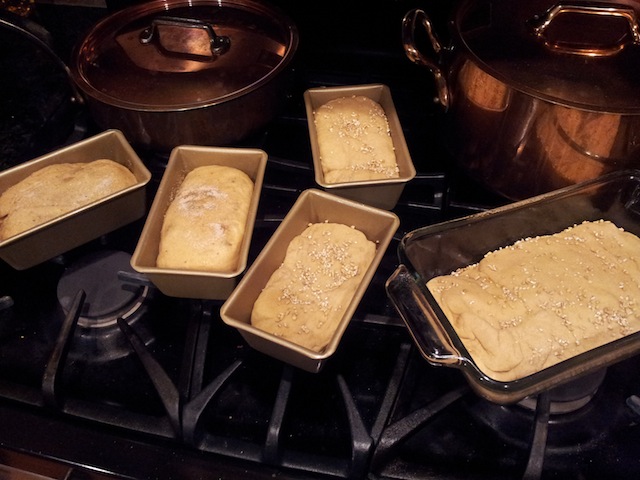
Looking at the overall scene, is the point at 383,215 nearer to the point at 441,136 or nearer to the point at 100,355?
the point at 441,136

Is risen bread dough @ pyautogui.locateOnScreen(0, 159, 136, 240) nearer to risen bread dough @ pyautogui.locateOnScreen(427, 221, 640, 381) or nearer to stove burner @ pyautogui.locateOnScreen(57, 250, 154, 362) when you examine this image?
stove burner @ pyautogui.locateOnScreen(57, 250, 154, 362)

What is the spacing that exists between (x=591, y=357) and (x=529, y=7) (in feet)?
1.80

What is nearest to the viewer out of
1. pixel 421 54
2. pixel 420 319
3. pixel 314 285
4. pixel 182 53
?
pixel 420 319

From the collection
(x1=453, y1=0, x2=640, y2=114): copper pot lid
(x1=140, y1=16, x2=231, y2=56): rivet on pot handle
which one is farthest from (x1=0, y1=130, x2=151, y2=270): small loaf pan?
(x1=453, y1=0, x2=640, y2=114): copper pot lid

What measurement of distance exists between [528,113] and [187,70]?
21.2 inches

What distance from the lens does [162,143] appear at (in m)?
0.87

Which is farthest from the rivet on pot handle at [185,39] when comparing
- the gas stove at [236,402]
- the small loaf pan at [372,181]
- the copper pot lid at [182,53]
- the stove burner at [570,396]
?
the stove burner at [570,396]

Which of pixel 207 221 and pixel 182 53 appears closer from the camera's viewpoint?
pixel 207 221

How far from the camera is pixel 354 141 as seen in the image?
876 millimetres

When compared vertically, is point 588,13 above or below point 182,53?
above

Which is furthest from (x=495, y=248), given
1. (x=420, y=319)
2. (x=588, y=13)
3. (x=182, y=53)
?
(x=182, y=53)

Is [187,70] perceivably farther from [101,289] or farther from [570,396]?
[570,396]

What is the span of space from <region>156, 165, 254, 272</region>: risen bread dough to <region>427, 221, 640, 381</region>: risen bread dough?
0.91 feet

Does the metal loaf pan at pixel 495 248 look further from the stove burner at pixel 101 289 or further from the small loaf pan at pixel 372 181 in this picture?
the stove burner at pixel 101 289
